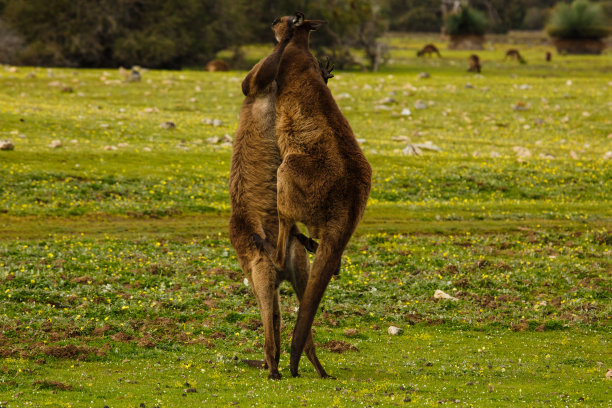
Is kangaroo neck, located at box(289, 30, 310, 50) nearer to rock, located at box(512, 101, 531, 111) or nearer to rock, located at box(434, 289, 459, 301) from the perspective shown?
rock, located at box(434, 289, 459, 301)

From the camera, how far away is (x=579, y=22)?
7469 cm

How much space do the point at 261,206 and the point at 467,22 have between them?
7517 cm

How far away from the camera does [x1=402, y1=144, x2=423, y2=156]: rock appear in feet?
Result: 110

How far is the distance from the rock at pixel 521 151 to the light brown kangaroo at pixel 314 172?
26323 mm

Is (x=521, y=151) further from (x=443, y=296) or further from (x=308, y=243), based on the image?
(x=308, y=243)

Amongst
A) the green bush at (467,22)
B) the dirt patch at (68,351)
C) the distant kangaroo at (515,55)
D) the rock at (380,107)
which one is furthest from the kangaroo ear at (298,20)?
the green bush at (467,22)

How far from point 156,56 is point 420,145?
30.9m

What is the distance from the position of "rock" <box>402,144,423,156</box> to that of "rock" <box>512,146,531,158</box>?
4.38m

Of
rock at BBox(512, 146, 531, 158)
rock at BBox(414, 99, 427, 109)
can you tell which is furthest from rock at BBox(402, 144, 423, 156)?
rock at BBox(414, 99, 427, 109)

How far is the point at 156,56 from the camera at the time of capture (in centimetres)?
5997

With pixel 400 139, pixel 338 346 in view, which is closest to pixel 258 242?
pixel 338 346

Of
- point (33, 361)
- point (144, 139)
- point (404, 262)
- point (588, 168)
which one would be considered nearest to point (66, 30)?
point (144, 139)

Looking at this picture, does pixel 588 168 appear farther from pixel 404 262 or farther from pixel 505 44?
pixel 505 44

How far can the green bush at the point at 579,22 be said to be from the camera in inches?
2881
